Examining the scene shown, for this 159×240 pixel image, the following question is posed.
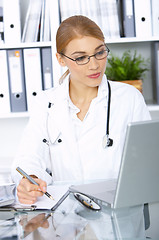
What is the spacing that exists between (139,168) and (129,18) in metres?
1.58

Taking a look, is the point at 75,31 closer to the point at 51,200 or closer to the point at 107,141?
the point at 107,141

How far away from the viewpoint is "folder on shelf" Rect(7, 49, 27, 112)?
2533 mm

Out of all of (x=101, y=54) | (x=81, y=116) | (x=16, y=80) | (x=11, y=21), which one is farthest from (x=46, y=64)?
(x=101, y=54)

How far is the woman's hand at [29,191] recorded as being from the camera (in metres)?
1.35

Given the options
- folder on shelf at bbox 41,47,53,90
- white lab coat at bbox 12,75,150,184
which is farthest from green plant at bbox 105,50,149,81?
white lab coat at bbox 12,75,150,184

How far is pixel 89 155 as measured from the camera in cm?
188

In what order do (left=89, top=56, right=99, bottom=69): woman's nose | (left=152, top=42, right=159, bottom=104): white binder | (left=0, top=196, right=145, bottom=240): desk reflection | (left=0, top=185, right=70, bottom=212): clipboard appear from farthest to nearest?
(left=152, top=42, right=159, bottom=104): white binder → (left=89, top=56, right=99, bottom=69): woman's nose → (left=0, top=185, right=70, bottom=212): clipboard → (left=0, top=196, right=145, bottom=240): desk reflection

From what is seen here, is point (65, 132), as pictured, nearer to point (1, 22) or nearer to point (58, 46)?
point (58, 46)

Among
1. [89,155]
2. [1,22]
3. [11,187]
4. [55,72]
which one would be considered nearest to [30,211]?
[11,187]

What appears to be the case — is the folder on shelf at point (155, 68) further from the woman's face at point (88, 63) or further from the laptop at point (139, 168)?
the laptop at point (139, 168)

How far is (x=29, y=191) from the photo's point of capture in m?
1.38

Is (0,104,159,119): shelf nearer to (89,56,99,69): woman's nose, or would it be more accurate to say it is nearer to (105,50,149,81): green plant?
(105,50,149,81): green plant

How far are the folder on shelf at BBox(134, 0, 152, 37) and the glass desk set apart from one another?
1491mm

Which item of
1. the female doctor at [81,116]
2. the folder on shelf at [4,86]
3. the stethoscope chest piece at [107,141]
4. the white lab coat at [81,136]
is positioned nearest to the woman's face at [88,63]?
the female doctor at [81,116]
